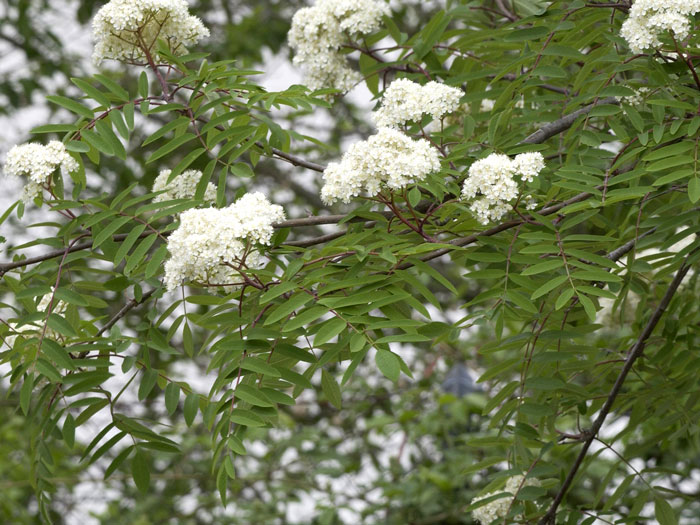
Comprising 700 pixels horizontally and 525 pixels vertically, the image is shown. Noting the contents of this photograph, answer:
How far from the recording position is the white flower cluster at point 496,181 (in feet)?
6.34

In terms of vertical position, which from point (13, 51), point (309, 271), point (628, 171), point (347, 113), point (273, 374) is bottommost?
point (273, 374)

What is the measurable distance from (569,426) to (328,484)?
4.19 ft

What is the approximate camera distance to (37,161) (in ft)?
7.20

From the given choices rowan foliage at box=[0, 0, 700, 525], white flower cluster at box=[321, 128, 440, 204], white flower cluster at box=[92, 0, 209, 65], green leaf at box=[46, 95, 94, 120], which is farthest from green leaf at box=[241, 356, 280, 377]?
white flower cluster at box=[92, 0, 209, 65]

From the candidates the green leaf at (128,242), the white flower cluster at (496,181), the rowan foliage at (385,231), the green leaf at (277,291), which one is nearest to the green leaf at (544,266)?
the rowan foliage at (385,231)

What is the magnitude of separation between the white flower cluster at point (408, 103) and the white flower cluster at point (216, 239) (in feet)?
1.51

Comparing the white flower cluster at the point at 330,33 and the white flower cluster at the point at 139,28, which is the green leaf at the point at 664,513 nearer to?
the white flower cluster at the point at 330,33

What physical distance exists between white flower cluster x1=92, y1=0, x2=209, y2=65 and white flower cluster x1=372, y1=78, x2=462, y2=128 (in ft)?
1.81

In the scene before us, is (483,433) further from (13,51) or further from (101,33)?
(13,51)

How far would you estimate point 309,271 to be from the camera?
2.03m

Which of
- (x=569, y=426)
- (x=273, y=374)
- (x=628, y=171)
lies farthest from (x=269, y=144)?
(x=569, y=426)

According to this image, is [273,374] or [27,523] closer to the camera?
[273,374]

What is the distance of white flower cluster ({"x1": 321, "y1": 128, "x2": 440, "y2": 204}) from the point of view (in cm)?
191

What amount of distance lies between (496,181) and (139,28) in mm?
986
